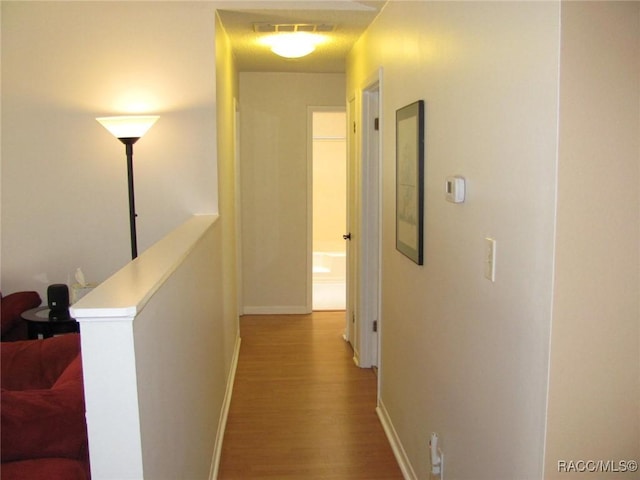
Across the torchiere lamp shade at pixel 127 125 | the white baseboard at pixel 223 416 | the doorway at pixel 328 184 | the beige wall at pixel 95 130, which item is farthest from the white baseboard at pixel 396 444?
the doorway at pixel 328 184

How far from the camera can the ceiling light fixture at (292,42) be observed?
4031mm

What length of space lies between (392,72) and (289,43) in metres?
1.15

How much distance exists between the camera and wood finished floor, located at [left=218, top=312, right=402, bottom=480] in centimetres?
313

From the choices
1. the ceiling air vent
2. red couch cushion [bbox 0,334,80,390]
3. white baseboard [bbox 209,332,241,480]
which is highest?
the ceiling air vent

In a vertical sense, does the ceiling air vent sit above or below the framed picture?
above

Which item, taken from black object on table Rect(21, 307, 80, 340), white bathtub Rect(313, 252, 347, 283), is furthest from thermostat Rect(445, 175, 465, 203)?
white bathtub Rect(313, 252, 347, 283)

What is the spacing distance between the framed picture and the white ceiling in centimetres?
79

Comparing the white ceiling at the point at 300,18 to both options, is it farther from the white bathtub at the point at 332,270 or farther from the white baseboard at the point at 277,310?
the white bathtub at the point at 332,270

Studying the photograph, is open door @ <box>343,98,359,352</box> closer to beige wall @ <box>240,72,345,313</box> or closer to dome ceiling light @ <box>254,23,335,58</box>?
dome ceiling light @ <box>254,23,335,58</box>

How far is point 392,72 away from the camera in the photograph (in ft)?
10.3

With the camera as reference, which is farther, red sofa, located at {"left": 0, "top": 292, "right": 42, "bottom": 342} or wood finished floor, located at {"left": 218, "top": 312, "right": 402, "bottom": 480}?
red sofa, located at {"left": 0, "top": 292, "right": 42, "bottom": 342}

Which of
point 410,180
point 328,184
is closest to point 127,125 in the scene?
point 410,180

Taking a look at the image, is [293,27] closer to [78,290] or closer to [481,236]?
[78,290]

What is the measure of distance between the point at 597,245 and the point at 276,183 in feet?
15.5
